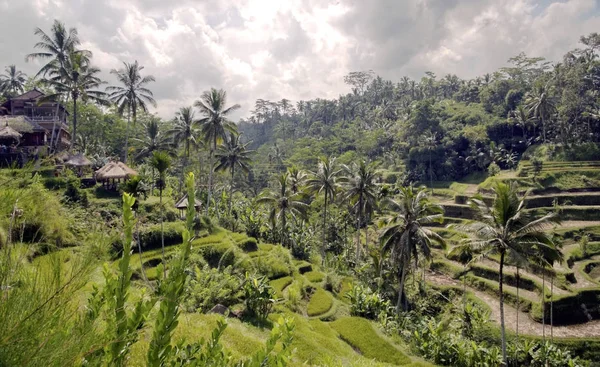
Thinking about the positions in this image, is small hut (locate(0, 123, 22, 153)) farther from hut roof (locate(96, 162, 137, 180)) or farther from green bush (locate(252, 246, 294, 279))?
green bush (locate(252, 246, 294, 279))

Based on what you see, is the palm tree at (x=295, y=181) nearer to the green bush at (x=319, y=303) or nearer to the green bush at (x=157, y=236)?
the green bush at (x=157, y=236)

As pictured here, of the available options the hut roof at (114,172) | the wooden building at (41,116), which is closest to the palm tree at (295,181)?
the hut roof at (114,172)

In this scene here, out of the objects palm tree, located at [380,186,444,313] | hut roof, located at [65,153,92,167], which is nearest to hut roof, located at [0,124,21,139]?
hut roof, located at [65,153,92,167]

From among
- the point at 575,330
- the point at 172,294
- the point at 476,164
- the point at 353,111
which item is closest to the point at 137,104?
the point at 172,294

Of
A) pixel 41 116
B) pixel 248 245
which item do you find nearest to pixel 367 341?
pixel 248 245

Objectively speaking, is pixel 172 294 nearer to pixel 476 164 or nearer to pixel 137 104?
pixel 137 104
